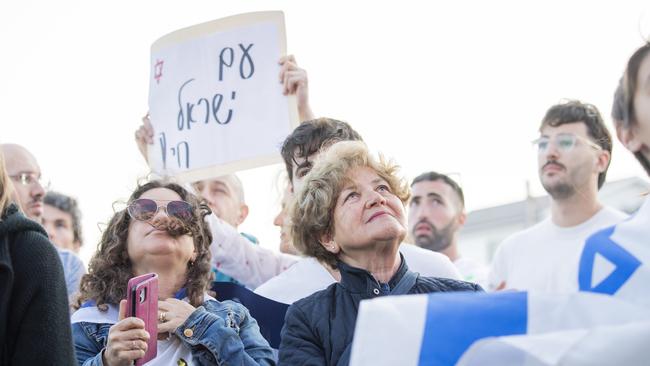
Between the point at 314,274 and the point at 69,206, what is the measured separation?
3.59 meters

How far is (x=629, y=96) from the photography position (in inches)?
105

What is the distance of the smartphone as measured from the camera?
3.31 m

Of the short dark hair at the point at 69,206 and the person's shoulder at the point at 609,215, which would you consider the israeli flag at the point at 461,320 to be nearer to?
the person's shoulder at the point at 609,215

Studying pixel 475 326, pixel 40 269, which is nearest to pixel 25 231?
pixel 40 269

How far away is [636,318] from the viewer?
7.07ft

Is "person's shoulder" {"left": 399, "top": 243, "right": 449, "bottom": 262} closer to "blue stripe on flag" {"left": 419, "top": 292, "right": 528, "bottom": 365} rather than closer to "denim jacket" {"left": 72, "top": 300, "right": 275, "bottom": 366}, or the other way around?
"denim jacket" {"left": 72, "top": 300, "right": 275, "bottom": 366}

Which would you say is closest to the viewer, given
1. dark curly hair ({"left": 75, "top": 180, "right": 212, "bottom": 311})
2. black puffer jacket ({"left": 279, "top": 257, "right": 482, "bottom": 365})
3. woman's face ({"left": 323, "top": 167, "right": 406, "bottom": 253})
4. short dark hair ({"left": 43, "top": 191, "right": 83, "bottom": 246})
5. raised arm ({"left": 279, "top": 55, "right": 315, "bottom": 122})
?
black puffer jacket ({"left": 279, "top": 257, "right": 482, "bottom": 365})

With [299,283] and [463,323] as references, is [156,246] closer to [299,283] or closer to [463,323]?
[299,283]

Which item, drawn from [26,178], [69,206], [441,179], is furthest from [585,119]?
[69,206]

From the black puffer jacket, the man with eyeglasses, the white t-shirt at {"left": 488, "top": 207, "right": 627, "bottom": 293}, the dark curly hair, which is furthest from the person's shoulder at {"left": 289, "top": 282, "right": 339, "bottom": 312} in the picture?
the man with eyeglasses

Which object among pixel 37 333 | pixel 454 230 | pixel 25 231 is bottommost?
pixel 454 230

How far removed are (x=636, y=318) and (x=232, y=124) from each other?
11.9 ft

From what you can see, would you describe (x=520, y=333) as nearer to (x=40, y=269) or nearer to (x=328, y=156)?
(x=40, y=269)

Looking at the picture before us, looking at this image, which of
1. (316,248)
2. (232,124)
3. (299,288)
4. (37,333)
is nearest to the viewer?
(37,333)
